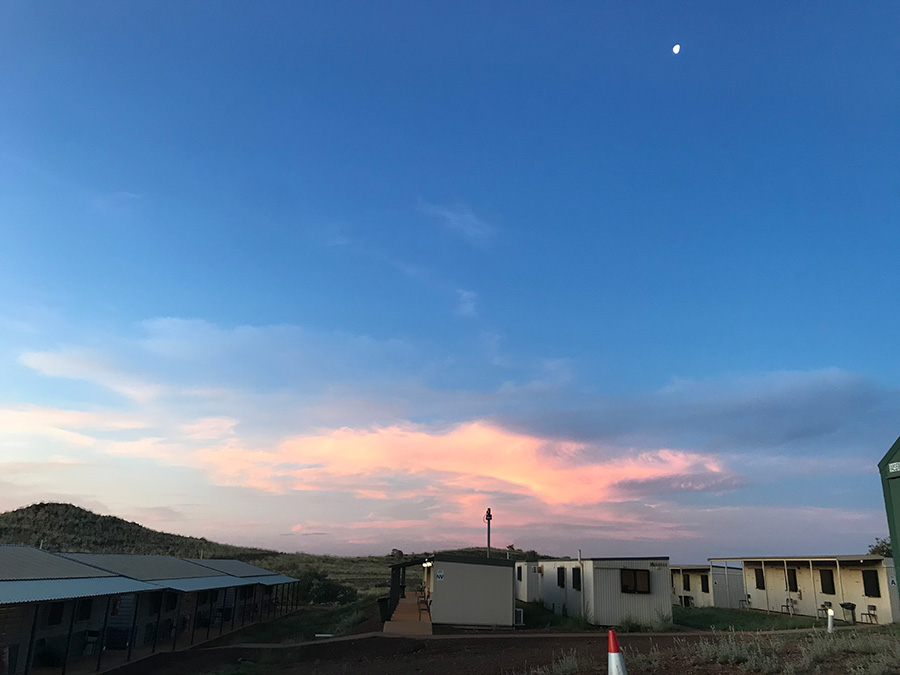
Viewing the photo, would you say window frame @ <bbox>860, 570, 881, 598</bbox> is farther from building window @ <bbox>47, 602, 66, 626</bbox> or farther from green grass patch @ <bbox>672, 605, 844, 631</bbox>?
building window @ <bbox>47, 602, 66, 626</bbox>

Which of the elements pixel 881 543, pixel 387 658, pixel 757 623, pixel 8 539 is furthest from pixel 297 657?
pixel 8 539

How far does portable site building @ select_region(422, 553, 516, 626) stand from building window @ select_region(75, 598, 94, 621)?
1327cm

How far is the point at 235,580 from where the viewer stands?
110 feet

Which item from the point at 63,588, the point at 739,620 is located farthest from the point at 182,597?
the point at 739,620

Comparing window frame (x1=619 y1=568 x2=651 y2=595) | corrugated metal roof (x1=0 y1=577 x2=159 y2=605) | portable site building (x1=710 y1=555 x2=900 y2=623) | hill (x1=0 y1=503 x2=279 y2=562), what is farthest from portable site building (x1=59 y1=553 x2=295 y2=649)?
hill (x1=0 y1=503 x2=279 y2=562)

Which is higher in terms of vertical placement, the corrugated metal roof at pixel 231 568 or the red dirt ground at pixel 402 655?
the corrugated metal roof at pixel 231 568

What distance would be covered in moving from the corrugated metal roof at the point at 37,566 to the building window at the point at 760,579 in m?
30.8

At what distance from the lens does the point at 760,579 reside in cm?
3297

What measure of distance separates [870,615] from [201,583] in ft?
95.8

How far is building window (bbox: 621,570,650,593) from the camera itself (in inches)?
1101

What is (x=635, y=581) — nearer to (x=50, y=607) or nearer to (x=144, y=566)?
(x=144, y=566)

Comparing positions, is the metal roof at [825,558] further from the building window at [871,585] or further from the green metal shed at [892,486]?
the green metal shed at [892,486]

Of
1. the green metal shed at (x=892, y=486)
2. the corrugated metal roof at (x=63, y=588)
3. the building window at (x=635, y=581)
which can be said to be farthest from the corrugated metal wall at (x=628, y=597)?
the green metal shed at (x=892, y=486)

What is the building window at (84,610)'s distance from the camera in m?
21.5
